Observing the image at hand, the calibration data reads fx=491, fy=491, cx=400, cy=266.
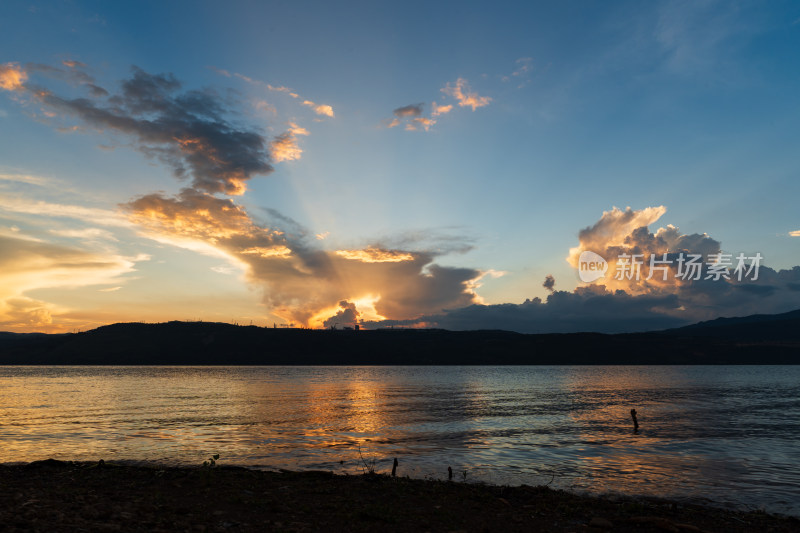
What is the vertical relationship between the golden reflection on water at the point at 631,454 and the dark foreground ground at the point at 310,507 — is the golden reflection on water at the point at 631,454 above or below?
below

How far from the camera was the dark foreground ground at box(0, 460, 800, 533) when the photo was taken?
17.1 meters

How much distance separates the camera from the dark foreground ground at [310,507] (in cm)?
1711

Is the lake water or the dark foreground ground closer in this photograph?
the dark foreground ground

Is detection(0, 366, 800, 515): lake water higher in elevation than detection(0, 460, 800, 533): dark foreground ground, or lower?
lower

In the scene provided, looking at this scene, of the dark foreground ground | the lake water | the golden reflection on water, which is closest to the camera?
the dark foreground ground

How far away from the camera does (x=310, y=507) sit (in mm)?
19438

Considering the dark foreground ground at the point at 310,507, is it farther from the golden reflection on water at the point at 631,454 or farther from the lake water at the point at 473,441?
the golden reflection on water at the point at 631,454

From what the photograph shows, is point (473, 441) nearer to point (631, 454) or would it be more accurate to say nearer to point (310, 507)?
point (631, 454)

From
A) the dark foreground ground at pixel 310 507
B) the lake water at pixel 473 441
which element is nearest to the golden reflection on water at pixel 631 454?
the lake water at pixel 473 441

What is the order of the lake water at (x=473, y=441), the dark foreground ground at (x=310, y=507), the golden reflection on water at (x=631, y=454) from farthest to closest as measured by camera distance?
the lake water at (x=473, y=441) → the golden reflection on water at (x=631, y=454) → the dark foreground ground at (x=310, y=507)

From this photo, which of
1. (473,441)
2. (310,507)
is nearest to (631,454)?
(473,441)

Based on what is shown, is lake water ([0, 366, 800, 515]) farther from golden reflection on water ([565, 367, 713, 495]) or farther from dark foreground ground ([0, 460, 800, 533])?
dark foreground ground ([0, 460, 800, 533])

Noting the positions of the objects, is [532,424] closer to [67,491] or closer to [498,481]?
[498,481]

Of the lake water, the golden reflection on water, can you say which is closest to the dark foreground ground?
the lake water
